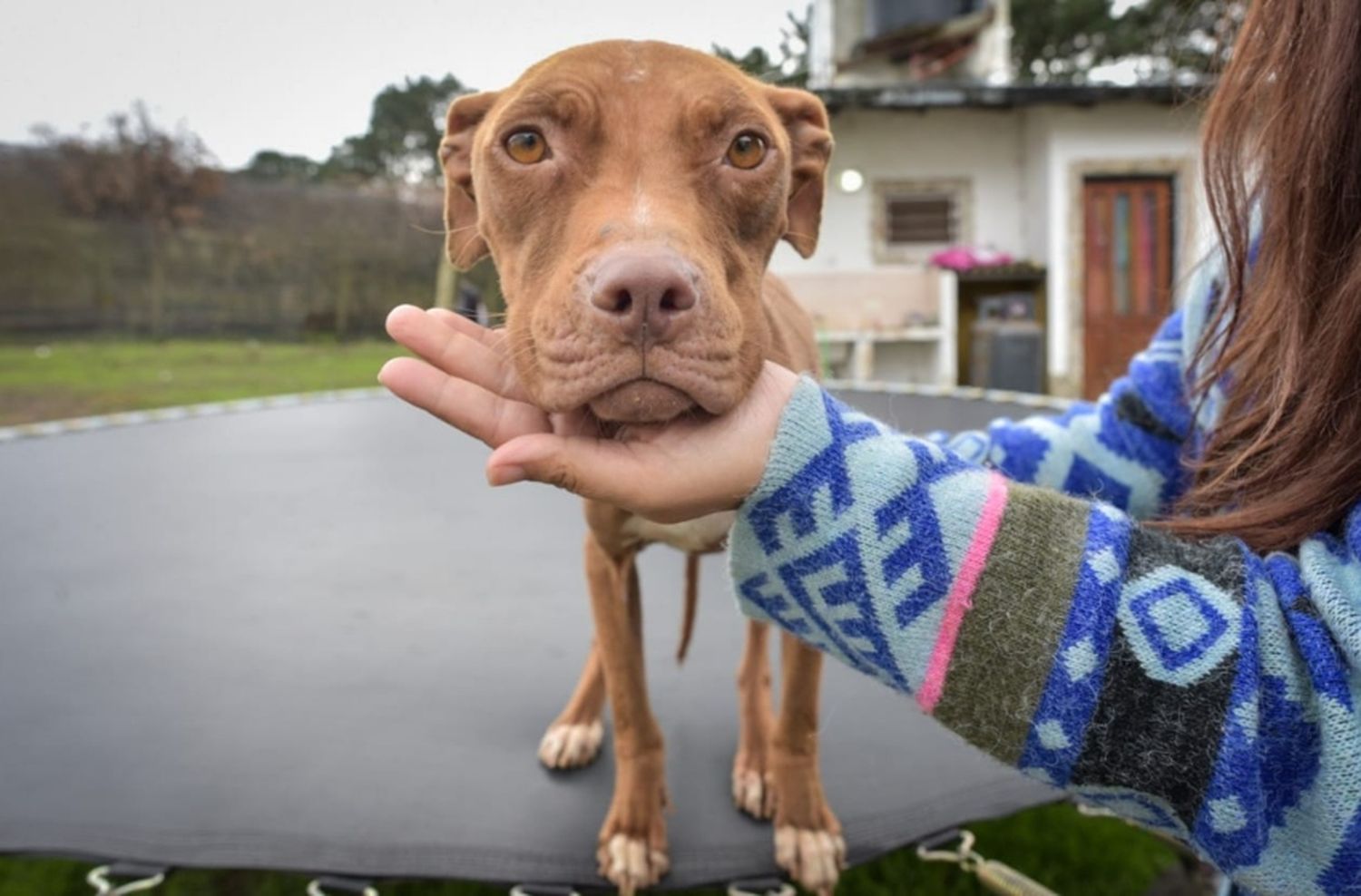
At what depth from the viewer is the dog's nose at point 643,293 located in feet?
2.58

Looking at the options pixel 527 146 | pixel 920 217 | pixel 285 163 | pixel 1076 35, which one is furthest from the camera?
pixel 1076 35

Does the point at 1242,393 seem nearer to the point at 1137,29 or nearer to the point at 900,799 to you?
the point at 900,799

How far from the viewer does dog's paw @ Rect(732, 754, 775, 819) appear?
153cm

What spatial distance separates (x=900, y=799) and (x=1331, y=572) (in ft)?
3.22

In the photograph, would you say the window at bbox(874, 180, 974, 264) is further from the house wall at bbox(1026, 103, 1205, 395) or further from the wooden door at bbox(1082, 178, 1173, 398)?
the wooden door at bbox(1082, 178, 1173, 398)

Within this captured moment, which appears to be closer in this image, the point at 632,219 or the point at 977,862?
the point at 632,219

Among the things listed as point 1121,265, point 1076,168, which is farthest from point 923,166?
point 1121,265

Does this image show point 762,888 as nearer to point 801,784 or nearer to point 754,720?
point 801,784

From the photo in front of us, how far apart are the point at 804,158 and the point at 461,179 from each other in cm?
44

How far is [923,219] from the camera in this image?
8867 millimetres

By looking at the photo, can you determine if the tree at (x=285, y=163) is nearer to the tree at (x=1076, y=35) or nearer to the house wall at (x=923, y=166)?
the house wall at (x=923, y=166)

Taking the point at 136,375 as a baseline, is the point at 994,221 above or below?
above

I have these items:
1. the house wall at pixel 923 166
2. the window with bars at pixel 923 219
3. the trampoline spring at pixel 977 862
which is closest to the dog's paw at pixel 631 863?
the trampoline spring at pixel 977 862

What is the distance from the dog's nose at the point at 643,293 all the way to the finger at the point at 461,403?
13 cm
